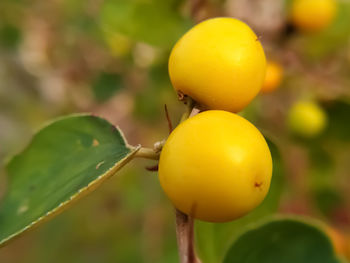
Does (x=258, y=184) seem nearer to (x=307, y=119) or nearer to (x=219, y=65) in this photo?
(x=219, y=65)

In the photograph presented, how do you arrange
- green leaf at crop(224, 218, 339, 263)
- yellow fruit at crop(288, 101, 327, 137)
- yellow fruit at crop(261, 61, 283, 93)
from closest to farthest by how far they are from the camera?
green leaf at crop(224, 218, 339, 263), yellow fruit at crop(261, 61, 283, 93), yellow fruit at crop(288, 101, 327, 137)

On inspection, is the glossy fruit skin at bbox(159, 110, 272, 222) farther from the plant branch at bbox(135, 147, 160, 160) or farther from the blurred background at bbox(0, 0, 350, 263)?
the blurred background at bbox(0, 0, 350, 263)

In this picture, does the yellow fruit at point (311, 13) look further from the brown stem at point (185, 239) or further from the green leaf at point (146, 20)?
the brown stem at point (185, 239)

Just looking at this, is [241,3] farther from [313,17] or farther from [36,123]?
[36,123]

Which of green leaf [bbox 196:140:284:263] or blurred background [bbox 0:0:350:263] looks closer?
green leaf [bbox 196:140:284:263]

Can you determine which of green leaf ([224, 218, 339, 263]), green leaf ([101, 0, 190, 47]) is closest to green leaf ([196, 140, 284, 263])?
green leaf ([224, 218, 339, 263])

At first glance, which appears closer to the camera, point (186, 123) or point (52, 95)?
point (186, 123)

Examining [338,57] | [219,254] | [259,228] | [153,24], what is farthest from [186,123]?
[338,57]

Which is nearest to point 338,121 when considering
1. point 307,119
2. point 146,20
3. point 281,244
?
point 307,119
